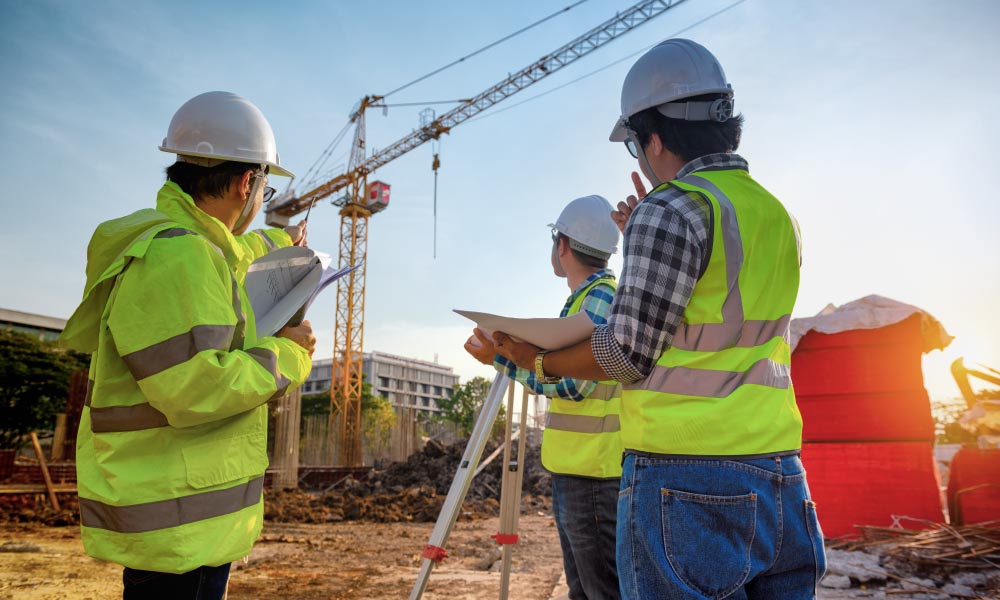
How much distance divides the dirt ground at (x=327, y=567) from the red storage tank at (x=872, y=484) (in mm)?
2713

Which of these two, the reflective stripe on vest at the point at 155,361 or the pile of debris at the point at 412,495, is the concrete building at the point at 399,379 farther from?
the reflective stripe on vest at the point at 155,361

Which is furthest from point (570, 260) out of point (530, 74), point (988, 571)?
point (530, 74)

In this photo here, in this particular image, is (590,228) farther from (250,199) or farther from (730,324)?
(730,324)

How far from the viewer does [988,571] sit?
163 inches

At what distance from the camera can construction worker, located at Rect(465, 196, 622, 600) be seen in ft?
7.64

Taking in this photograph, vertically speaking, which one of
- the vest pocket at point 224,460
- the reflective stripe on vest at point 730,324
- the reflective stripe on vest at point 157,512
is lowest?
the reflective stripe on vest at point 157,512

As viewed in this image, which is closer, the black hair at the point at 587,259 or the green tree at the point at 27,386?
the black hair at the point at 587,259

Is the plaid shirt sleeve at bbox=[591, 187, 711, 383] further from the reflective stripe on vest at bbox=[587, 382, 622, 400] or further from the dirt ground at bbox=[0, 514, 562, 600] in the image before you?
the dirt ground at bbox=[0, 514, 562, 600]

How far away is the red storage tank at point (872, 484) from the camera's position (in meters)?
5.50

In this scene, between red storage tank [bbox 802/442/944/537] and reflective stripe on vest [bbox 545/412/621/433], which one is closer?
reflective stripe on vest [bbox 545/412/621/433]

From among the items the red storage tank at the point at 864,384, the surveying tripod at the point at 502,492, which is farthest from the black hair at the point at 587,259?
the red storage tank at the point at 864,384

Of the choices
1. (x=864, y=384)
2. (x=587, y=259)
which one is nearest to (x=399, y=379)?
(x=864, y=384)

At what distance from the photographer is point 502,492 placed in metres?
2.92

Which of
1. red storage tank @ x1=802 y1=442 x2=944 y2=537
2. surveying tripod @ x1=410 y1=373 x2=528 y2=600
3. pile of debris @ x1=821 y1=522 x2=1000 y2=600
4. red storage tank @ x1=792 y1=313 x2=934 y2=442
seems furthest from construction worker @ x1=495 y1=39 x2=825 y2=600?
red storage tank @ x1=792 y1=313 x2=934 y2=442
